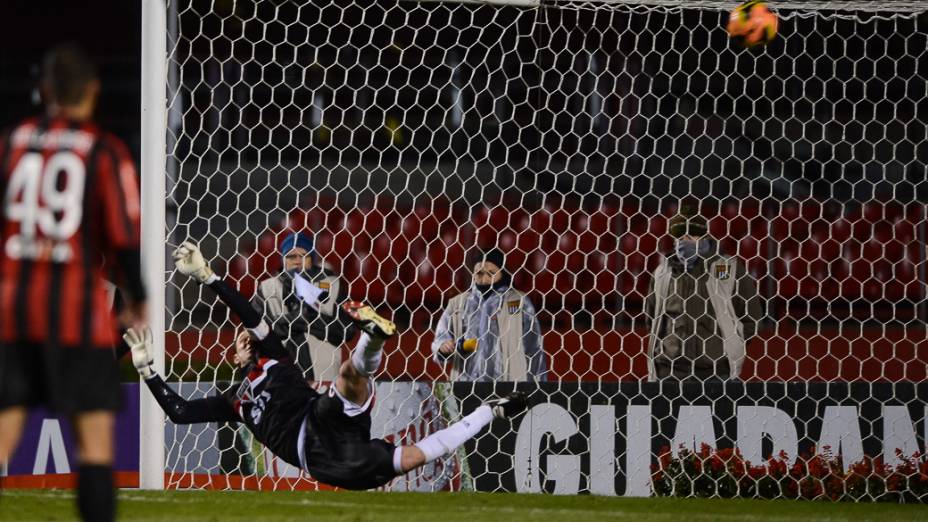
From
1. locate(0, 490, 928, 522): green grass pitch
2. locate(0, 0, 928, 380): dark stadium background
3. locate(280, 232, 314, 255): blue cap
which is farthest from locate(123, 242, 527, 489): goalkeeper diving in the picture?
locate(0, 0, 928, 380): dark stadium background

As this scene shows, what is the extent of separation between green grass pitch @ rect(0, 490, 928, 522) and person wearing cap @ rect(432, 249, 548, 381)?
0.97 metres

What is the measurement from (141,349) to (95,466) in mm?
2364

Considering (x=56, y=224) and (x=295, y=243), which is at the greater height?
(x=295, y=243)

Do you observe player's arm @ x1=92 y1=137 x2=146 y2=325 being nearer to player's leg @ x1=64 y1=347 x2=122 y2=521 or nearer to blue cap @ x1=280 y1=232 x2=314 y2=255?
player's leg @ x1=64 y1=347 x2=122 y2=521

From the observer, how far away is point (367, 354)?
209 inches

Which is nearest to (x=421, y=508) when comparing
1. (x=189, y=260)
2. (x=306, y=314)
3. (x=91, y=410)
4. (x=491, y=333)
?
(x=189, y=260)

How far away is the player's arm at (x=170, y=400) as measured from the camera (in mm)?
5367

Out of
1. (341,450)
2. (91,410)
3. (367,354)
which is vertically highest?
(367,354)

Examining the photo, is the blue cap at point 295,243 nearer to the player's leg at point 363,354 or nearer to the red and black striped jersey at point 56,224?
the player's leg at point 363,354

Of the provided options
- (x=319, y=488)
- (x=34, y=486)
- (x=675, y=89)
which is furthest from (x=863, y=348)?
(x=34, y=486)

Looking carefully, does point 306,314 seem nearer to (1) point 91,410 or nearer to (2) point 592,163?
(1) point 91,410

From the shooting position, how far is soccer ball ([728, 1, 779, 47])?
5473 mm

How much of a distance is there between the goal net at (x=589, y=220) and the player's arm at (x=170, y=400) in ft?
0.30

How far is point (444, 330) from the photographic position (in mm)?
6598
